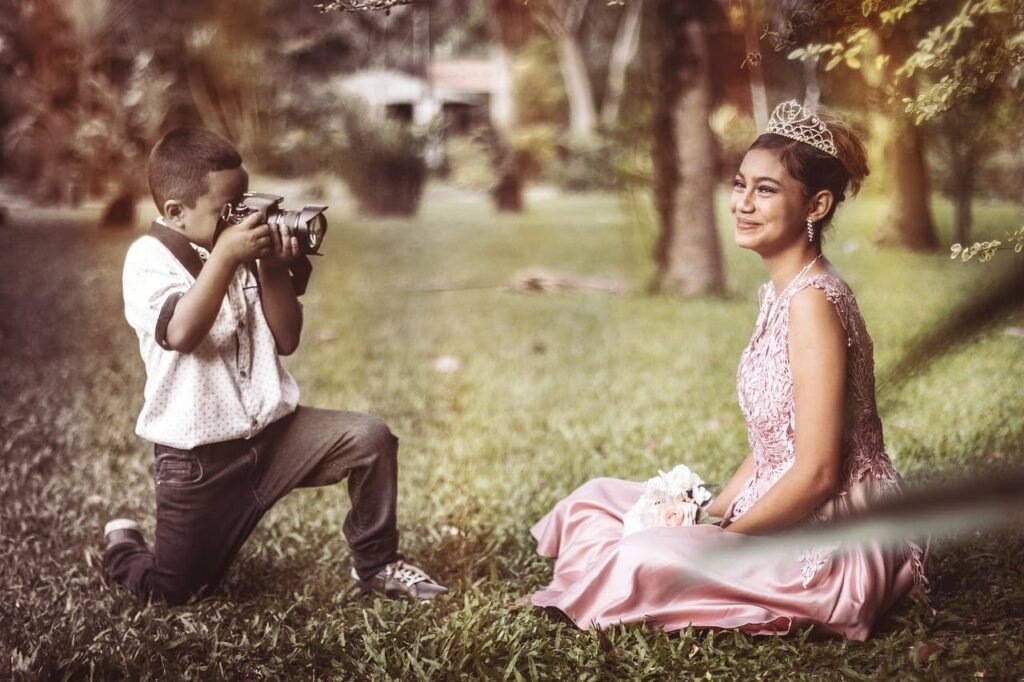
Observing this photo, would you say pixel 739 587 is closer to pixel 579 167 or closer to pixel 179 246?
pixel 179 246

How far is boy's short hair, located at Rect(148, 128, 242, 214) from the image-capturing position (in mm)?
2166

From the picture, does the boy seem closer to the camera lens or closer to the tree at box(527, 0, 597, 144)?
the camera lens

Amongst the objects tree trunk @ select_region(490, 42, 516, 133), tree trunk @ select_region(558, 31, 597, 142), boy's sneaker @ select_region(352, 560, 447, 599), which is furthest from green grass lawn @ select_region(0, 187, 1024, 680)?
tree trunk @ select_region(558, 31, 597, 142)

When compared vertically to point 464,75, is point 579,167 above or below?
below

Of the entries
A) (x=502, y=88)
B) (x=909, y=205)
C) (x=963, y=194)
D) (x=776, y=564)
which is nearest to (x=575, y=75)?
(x=502, y=88)

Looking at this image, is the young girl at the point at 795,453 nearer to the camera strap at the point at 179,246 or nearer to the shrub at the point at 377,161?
the camera strap at the point at 179,246

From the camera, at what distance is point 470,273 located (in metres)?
7.85

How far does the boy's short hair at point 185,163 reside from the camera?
2.17 m

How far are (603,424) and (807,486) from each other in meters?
1.92

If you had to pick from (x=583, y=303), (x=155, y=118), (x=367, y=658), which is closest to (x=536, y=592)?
→ (x=367, y=658)

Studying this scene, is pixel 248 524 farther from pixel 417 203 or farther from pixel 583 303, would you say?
pixel 417 203

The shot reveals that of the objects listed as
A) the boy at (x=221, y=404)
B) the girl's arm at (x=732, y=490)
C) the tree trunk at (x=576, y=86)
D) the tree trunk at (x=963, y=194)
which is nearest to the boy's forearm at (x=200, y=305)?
the boy at (x=221, y=404)

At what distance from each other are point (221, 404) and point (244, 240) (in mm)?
395

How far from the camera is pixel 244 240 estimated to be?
207 centimetres
